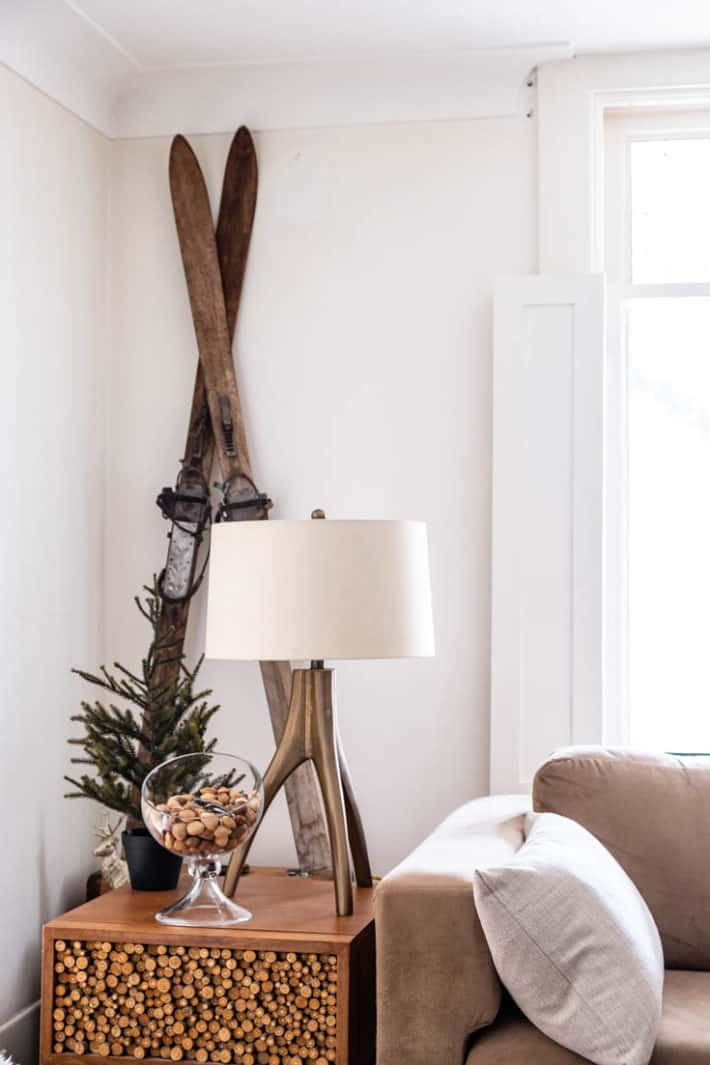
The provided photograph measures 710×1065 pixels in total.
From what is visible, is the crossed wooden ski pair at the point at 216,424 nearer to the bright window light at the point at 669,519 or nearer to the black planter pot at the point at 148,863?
the black planter pot at the point at 148,863

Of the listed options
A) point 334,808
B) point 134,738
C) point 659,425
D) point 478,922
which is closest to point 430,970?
point 478,922

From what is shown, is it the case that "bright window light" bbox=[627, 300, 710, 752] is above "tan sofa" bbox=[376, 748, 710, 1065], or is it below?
above

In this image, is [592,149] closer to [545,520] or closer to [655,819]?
[545,520]

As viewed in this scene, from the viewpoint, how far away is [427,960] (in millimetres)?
2092

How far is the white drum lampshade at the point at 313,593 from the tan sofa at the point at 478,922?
42 cm

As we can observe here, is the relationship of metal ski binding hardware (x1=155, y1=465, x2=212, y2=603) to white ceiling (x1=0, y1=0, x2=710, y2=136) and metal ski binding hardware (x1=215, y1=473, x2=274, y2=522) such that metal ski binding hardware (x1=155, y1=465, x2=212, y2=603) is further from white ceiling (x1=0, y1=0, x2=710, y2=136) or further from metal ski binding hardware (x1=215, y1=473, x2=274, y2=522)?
white ceiling (x1=0, y1=0, x2=710, y2=136)

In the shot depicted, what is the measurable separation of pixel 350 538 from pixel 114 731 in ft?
2.72

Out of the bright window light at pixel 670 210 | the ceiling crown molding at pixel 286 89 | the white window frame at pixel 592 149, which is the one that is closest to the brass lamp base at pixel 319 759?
the white window frame at pixel 592 149

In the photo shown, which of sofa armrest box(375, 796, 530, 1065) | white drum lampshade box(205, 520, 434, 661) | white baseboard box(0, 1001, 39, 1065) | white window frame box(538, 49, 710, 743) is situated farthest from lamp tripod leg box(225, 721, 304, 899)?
white window frame box(538, 49, 710, 743)

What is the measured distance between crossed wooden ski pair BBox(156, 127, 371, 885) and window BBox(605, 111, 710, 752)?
868 mm

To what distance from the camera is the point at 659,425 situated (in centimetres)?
A: 327

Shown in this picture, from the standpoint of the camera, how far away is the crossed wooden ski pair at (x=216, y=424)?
320 cm

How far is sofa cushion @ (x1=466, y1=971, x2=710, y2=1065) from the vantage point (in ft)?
6.50

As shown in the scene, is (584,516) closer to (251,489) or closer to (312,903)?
(251,489)
